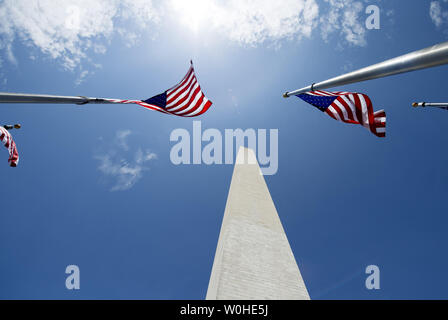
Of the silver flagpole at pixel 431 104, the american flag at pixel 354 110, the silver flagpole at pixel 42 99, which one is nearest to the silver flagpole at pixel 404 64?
the american flag at pixel 354 110

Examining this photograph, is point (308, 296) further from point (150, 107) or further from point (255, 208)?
point (150, 107)

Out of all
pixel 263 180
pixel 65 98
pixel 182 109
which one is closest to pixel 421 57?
pixel 182 109

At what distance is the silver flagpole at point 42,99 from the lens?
570cm

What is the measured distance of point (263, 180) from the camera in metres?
14.4

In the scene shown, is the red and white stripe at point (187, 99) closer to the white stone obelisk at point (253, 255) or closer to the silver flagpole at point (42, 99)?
the silver flagpole at point (42, 99)

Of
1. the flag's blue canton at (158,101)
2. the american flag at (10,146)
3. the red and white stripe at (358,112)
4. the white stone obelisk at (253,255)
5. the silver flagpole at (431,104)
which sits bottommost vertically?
the white stone obelisk at (253,255)

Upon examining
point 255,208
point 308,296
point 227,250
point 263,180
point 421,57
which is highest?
point 421,57

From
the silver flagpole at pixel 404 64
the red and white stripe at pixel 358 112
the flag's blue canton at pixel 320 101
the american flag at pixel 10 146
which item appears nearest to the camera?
the silver flagpole at pixel 404 64

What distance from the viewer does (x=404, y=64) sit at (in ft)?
15.2

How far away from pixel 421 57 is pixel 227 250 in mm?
8339

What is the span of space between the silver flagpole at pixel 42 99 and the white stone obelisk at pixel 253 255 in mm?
6975

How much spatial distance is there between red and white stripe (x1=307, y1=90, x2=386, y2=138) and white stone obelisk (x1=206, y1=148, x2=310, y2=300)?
6.16 meters

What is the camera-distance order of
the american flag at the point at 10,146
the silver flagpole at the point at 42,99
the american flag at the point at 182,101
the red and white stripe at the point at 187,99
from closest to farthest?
the silver flagpole at the point at 42,99 < the american flag at the point at 10,146 < the american flag at the point at 182,101 < the red and white stripe at the point at 187,99

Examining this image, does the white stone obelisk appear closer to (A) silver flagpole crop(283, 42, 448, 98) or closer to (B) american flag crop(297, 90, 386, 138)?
(B) american flag crop(297, 90, 386, 138)
